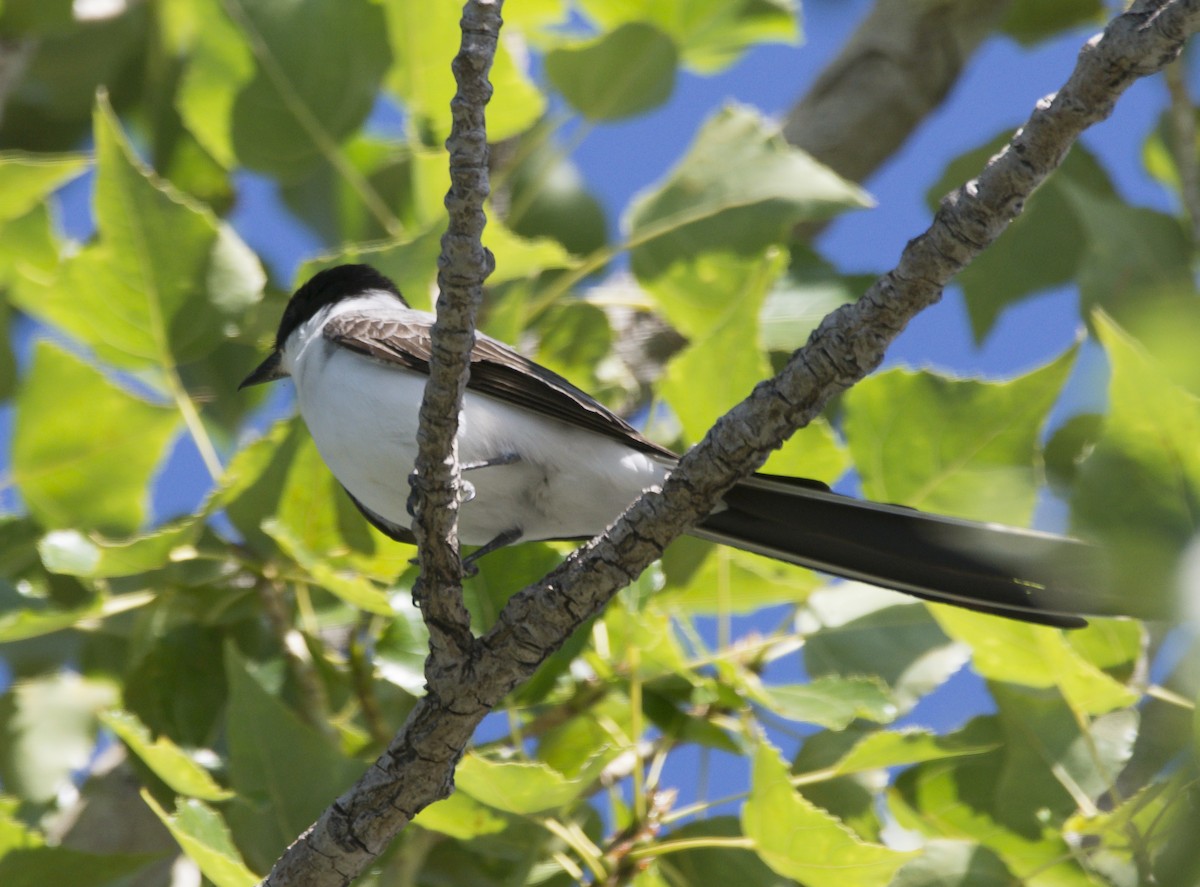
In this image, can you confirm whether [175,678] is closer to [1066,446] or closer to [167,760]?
[167,760]

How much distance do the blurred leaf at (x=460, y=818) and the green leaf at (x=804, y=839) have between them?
518mm

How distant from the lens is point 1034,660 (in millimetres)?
2717

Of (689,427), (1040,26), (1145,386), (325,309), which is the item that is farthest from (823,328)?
(1040,26)

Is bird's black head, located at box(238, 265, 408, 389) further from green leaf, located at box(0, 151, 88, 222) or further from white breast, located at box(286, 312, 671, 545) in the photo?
green leaf, located at box(0, 151, 88, 222)

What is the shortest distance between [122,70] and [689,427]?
366 centimetres

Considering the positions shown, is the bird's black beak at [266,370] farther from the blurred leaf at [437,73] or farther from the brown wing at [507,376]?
the blurred leaf at [437,73]

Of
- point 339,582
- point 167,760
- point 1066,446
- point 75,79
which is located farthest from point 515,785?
point 75,79

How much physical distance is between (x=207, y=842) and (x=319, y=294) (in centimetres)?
161

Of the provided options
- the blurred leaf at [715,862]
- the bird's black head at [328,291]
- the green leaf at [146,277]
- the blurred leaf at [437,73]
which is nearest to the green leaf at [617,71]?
the blurred leaf at [437,73]

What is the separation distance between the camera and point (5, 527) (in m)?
3.52

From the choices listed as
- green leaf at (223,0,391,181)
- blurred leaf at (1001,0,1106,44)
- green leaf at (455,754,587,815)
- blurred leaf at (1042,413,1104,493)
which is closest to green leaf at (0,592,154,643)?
green leaf at (455,754,587,815)

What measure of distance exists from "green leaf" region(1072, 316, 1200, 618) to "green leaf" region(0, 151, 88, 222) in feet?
9.02

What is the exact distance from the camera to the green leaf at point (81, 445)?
341 centimetres

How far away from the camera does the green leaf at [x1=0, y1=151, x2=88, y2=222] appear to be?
3.71 meters
